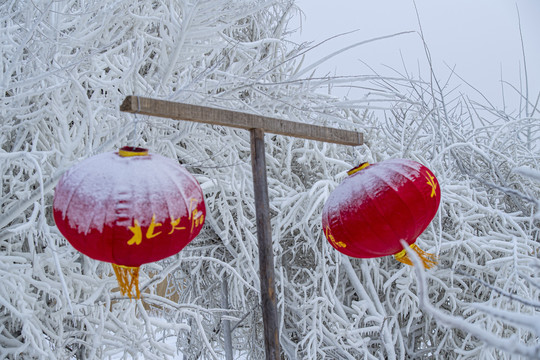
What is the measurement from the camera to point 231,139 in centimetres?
281

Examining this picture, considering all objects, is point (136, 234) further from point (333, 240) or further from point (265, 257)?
point (333, 240)

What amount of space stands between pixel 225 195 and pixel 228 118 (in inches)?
55.3

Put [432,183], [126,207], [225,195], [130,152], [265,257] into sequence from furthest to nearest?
[225,195], [432,183], [265,257], [130,152], [126,207]

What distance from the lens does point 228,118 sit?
4.98ft

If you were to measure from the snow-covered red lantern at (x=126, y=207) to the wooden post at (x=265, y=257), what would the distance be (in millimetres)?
272

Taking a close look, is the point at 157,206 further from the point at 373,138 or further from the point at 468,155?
the point at 468,155

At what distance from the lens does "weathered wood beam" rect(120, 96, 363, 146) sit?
51.8 inches

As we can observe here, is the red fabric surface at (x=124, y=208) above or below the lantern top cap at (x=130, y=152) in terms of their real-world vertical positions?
below

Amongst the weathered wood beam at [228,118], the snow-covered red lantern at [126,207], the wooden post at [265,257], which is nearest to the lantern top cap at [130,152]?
the snow-covered red lantern at [126,207]

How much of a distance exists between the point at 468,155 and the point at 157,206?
3.05m

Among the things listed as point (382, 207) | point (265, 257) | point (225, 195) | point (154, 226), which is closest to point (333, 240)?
point (382, 207)

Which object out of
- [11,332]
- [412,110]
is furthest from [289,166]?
[11,332]

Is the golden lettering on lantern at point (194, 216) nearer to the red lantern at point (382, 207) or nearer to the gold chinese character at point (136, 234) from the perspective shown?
the gold chinese character at point (136, 234)

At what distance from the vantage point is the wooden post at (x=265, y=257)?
147 cm
